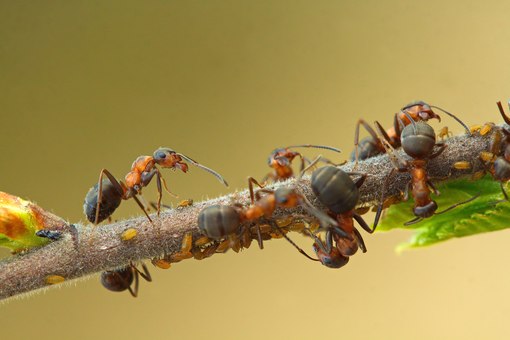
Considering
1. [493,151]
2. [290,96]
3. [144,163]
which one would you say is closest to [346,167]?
[493,151]

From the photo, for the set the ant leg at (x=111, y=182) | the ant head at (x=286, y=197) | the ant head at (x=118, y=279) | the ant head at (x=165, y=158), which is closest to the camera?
the ant head at (x=286, y=197)

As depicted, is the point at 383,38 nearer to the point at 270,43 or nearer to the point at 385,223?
the point at 270,43

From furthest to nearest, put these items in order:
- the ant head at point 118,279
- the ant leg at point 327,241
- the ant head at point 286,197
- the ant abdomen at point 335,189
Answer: the ant head at point 118,279
the ant leg at point 327,241
the ant head at point 286,197
the ant abdomen at point 335,189

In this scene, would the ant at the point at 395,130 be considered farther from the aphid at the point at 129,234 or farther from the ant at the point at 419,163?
the aphid at the point at 129,234

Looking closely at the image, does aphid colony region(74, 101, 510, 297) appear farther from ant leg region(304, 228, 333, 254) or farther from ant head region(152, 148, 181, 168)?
ant head region(152, 148, 181, 168)

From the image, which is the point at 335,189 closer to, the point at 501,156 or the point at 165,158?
the point at 501,156

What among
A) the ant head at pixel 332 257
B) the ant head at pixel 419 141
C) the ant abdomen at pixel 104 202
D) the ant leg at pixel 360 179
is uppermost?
the ant abdomen at pixel 104 202

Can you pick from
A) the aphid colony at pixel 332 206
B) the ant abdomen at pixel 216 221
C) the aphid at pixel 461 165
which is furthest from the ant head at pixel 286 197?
the aphid at pixel 461 165
